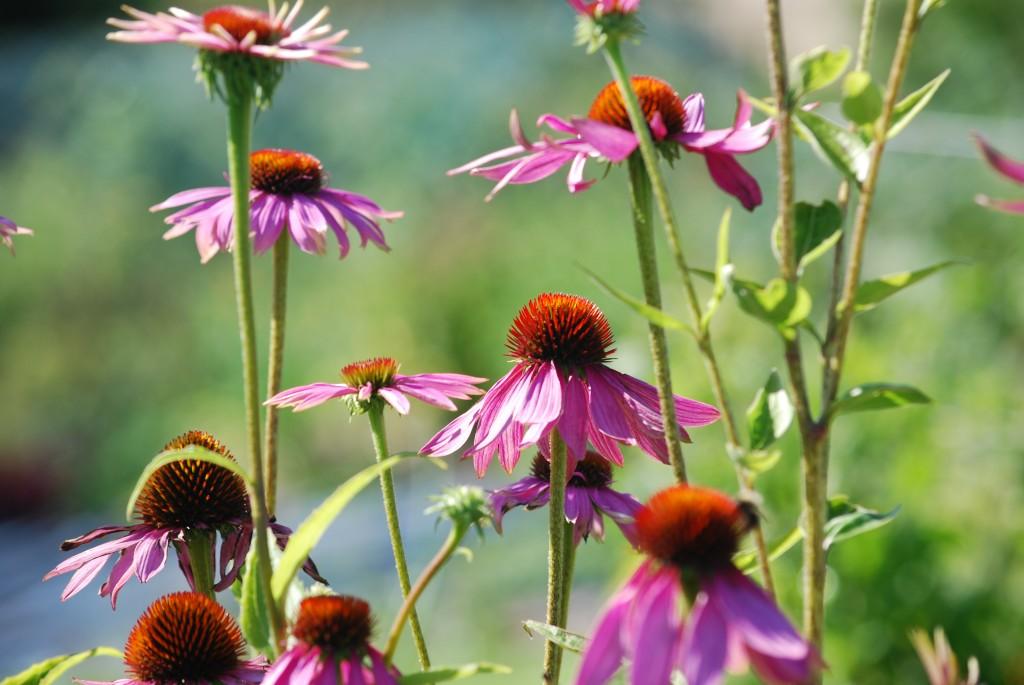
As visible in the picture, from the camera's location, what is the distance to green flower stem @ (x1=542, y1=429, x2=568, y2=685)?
0.46m

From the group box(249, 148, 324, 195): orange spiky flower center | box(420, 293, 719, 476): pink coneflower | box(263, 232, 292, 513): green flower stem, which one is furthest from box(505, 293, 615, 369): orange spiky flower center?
box(249, 148, 324, 195): orange spiky flower center

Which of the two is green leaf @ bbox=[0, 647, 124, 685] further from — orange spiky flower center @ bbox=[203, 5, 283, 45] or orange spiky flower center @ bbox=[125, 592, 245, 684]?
orange spiky flower center @ bbox=[203, 5, 283, 45]

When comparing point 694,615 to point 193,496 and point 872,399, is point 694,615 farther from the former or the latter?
point 193,496

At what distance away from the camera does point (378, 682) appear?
36cm

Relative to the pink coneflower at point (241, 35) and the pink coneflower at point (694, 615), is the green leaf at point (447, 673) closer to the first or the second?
the pink coneflower at point (694, 615)

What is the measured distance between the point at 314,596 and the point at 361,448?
278 centimetres

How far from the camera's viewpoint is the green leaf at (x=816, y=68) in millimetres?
364

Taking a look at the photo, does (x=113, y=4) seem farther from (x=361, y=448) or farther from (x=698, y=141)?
(x=698, y=141)

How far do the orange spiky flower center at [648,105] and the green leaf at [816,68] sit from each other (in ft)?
0.33

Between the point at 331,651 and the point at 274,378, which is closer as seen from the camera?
the point at 331,651

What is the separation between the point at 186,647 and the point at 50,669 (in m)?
0.05

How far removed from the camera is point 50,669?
43 centimetres

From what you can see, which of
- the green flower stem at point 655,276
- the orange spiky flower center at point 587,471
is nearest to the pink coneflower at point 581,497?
the orange spiky flower center at point 587,471

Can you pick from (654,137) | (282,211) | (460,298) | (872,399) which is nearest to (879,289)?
(872,399)
